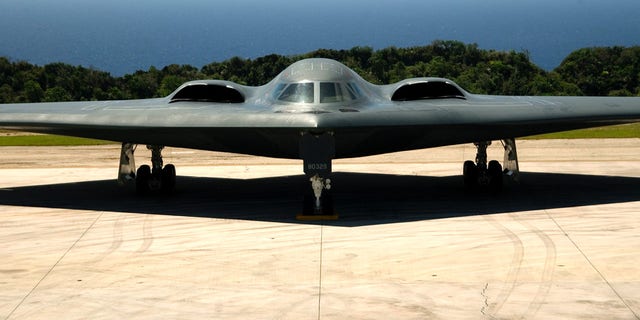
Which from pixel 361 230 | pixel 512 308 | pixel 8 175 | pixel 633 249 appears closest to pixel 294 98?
pixel 361 230

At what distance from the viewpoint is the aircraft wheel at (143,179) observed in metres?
20.6

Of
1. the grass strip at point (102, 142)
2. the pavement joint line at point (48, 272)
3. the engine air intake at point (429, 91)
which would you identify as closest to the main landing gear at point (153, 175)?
the pavement joint line at point (48, 272)

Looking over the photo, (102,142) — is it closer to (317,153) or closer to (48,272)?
(317,153)

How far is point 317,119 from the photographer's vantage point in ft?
52.1

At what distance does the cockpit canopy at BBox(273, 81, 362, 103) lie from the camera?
18078 mm

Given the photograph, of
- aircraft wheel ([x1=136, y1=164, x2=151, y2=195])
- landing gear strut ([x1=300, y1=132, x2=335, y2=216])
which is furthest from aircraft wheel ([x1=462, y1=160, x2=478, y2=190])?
aircraft wheel ([x1=136, y1=164, x2=151, y2=195])

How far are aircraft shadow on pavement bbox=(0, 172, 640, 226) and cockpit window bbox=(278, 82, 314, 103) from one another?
77.6 inches

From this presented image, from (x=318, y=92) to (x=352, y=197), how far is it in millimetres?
2659

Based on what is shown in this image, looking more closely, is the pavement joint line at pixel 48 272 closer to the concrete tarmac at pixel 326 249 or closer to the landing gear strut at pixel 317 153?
the concrete tarmac at pixel 326 249

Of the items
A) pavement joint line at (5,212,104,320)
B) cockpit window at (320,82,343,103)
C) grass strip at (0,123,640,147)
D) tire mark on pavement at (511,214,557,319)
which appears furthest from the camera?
grass strip at (0,123,640,147)

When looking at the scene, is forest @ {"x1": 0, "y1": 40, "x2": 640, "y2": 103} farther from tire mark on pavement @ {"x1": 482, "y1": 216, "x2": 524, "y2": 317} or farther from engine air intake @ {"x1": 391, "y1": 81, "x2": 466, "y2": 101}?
tire mark on pavement @ {"x1": 482, "y1": 216, "x2": 524, "y2": 317}

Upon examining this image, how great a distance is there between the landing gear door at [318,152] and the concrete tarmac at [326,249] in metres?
0.88

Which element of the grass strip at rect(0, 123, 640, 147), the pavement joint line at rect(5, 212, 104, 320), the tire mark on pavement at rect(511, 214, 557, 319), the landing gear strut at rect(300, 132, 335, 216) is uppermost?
the landing gear strut at rect(300, 132, 335, 216)

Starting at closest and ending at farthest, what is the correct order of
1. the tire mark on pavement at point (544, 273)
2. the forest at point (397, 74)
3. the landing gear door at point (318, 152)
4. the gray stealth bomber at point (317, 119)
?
the tire mark on pavement at point (544, 273) < the landing gear door at point (318, 152) < the gray stealth bomber at point (317, 119) < the forest at point (397, 74)
